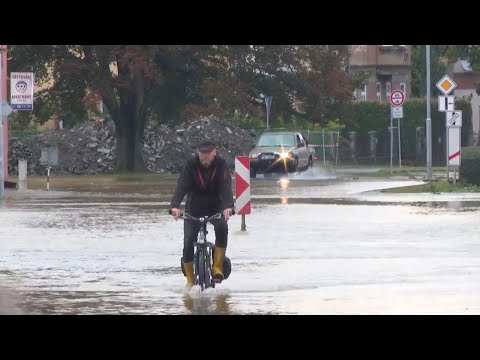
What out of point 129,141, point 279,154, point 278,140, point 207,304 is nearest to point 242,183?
point 207,304

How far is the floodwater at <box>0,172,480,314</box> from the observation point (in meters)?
15.5

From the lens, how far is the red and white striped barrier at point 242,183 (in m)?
25.0

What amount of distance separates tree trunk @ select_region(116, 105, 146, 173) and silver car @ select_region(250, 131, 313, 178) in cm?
843

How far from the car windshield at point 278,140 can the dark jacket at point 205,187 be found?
117 ft

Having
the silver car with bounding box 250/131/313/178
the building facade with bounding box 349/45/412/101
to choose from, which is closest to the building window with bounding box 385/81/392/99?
the building facade with bounding box 349/45/412/101

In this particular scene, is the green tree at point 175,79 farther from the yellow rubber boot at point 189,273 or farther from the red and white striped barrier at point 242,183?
the yellow rubber boot at point 189,273

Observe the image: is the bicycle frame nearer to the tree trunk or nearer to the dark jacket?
the dark jacket

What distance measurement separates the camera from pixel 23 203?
114 feet

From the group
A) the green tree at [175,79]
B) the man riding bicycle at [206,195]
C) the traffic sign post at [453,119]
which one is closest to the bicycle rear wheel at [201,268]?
the man riding bicycle at [206,195]
